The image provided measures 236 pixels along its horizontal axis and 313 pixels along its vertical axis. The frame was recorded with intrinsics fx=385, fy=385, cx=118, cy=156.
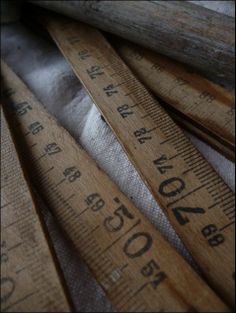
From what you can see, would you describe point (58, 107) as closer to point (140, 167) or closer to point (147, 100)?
point (147, 100)

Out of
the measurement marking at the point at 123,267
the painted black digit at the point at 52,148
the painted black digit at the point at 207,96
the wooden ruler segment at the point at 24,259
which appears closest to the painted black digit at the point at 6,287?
the wooden ruler segment at the point at 24,259

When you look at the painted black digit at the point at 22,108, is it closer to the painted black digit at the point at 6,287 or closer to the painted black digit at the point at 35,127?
the painted black digit at the point at 35,127

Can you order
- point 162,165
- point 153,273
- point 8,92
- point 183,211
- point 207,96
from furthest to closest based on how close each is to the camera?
point 8,92, point 207,96, point 162,165, point 183,211, point 153,273

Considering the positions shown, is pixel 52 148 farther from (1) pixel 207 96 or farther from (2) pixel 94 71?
(1) pixel 207 96

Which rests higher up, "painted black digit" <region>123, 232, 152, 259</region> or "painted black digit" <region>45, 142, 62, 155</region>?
"painted black digit" <region>45, 142, 62, 155</region>

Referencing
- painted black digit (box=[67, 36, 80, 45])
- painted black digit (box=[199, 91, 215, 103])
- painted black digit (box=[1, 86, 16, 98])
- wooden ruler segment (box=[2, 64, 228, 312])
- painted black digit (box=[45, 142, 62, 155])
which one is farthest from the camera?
painted black digit (box=[67, 36, 80, 45])

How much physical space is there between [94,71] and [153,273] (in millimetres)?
858

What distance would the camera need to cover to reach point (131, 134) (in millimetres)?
1260

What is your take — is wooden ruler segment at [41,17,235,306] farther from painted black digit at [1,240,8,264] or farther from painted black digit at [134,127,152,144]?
painted black digit at [1,240,8,264]

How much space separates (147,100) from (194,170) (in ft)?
1.15

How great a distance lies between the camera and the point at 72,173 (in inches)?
47.6

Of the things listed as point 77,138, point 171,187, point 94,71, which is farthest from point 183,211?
point 94,71

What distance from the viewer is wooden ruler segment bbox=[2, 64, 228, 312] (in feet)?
3.03


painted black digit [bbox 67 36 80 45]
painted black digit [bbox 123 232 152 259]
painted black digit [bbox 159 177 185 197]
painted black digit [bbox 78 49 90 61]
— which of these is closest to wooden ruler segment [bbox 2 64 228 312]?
painted black digit [bbox 123 232 152 259]
